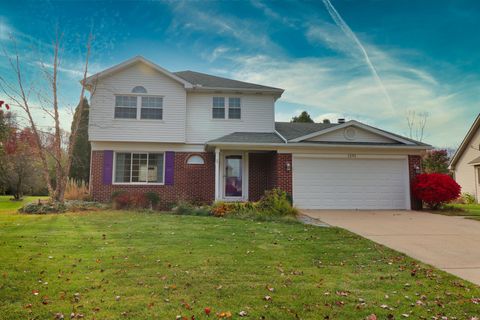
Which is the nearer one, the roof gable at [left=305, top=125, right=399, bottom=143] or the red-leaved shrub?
the red-leaved shrub

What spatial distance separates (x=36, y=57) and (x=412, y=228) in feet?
54.7

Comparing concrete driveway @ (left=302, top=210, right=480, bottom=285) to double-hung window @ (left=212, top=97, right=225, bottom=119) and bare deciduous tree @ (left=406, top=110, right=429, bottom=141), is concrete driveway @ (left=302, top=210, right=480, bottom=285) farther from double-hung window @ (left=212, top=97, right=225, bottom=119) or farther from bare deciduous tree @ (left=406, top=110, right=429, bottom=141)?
bare deciduous tree @ (left=406, top=110, right=429, bottom=141)

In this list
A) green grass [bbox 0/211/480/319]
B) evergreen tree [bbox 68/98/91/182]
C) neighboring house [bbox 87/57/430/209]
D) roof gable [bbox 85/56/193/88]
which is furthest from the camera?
evergreen tree [bbox 68/98/91/182]

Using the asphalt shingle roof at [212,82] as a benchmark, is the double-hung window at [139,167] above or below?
below

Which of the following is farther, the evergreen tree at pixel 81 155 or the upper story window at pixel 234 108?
the evergreen tree at pixel 81 155

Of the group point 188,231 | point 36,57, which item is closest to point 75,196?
point 36,57

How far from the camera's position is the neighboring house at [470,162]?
21.7 meters

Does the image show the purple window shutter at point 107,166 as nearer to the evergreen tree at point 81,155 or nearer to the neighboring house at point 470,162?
the evergreen tree at point 81,155

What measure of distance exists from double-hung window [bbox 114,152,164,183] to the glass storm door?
3300 mm

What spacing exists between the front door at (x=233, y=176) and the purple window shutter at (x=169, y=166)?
261cm

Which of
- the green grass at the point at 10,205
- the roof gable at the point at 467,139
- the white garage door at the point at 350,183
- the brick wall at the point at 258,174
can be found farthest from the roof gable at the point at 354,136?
the green grass at the point at 10,205

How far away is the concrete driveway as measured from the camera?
203 inches

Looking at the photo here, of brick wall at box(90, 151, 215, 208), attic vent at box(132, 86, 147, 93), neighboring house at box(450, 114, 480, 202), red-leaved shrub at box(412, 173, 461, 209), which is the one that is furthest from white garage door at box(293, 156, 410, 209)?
neighboring house at box(450, 114, 480, 202)

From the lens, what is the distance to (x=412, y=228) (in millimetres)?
8539
